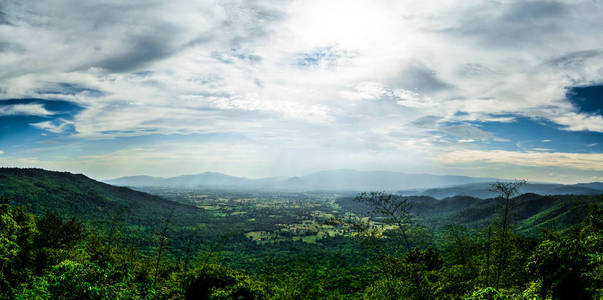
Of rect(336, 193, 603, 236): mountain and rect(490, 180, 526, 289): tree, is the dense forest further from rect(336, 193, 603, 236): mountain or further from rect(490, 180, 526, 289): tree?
rect(336, 193, 603, 236): mountain

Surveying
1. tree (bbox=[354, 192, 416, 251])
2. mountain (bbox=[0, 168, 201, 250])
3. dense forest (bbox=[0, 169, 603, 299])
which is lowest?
mountain (bbox=[0, 168, 201, 250])

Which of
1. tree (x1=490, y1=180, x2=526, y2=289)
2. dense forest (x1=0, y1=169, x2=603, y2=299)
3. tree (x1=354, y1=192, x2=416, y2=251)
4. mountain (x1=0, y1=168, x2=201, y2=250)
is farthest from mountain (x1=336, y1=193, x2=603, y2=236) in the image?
mountain (x1=0, y1=168, x2=201, y2=250)

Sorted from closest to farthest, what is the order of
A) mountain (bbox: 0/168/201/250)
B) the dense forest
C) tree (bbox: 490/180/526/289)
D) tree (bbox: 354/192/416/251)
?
the dense forest, tree (bbox: 354/192/416/251), tree (bbox: 490/180/526/289), mountain (bbox: 0/168/201/250)

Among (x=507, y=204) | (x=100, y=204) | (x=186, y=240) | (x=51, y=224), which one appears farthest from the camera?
(x=100, y=204)

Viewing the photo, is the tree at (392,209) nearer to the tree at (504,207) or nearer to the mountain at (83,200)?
the tree at (504,207)

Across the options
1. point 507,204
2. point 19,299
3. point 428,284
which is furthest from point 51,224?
point 507,204

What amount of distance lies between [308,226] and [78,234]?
14199 cm

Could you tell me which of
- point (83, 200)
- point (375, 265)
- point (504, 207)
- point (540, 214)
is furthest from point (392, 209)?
point (83, 200)

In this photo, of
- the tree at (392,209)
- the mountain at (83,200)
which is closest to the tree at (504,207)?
the tree at (392,209)

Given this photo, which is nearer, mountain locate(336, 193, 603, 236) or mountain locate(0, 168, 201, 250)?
mountain locate(336, 193, 603, 236)

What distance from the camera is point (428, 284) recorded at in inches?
835

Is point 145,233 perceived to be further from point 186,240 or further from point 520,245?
point 520,245

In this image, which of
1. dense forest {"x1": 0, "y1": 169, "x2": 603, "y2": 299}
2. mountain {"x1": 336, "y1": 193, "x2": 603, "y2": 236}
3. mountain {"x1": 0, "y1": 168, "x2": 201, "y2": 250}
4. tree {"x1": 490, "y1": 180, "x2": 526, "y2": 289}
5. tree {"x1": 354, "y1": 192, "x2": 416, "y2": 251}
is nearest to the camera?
dense forest {"x1": 0, "y1": 169, "x2": 603, "y2": 299}

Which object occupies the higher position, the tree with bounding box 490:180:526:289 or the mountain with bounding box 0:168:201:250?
the tree with bounding box 490:180:526:289
